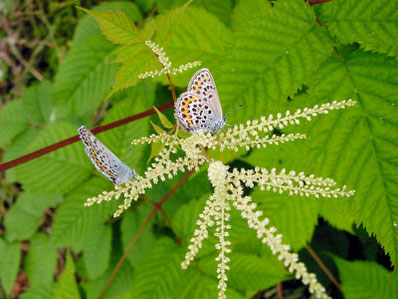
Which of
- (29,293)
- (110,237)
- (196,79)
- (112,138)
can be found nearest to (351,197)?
(196,79)

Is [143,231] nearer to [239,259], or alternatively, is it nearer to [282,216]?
[239,259]

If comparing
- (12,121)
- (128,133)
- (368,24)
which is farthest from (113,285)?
(368,24)

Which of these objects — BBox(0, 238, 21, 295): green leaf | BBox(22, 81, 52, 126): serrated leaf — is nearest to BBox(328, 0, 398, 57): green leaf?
BBox(22, 81, 52, 126): serrated leaf

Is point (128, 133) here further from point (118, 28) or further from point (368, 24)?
point (368, 24)

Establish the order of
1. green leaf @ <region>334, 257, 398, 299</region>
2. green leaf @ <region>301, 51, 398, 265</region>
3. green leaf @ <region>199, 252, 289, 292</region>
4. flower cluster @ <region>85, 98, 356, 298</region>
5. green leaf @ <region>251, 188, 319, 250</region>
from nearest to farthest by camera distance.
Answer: flower cluster @ <region>85, 98, 356, 298</region> → green leaf @ <region>301, 51, 398, 265</region> → green leaf @ <region>334, 257, 398, 299</region> → green leaf @ <region>199, 252, 289, 292</region> → green leaf @ <region>251, 188, 319, 250</region>

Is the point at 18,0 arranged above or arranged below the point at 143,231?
above

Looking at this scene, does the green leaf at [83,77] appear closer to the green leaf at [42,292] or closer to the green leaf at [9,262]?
the green leaf at [42,292]

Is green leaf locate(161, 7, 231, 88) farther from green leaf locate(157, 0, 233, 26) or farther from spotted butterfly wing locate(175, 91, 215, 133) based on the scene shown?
spotted butterfly wing locate(175, 91, 215, 133)
